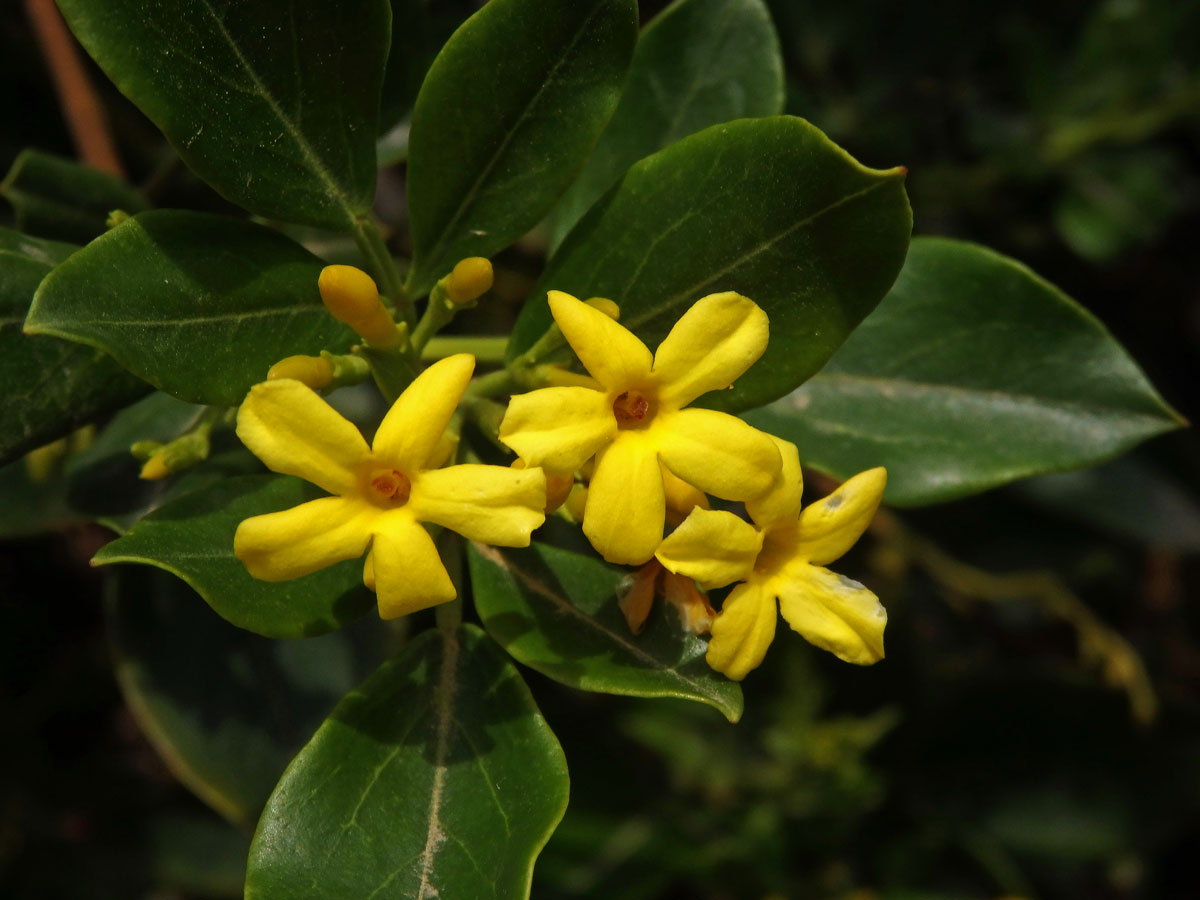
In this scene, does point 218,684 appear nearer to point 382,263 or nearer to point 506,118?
point 382,263

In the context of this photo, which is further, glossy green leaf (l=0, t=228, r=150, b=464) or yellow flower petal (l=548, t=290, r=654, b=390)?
glossy green leaf (l=0, t=228, r=150, b=464)

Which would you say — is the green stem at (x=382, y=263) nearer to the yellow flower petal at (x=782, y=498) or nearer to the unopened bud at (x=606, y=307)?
the unopened bud at (x=606, y=307)

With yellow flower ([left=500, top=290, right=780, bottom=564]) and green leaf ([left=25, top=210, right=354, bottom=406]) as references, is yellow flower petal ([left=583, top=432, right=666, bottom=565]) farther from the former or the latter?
green leaf ([left=25, top=210, right=354, bottom=406])

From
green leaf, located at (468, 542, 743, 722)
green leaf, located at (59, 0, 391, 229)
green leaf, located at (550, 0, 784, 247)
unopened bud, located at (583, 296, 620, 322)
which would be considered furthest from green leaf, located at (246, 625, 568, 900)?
green leaf, located at (550, 0, 784, 247)

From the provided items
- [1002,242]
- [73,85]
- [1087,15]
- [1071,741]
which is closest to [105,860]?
[73,85]

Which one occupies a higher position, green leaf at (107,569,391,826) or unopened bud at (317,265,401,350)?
unopened bud at (317,265,401,350)

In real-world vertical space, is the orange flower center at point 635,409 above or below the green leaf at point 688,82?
below

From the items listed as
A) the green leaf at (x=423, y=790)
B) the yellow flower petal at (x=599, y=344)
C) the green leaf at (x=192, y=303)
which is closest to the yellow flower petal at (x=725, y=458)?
the yellow flower petal at (x=599, y=344)
